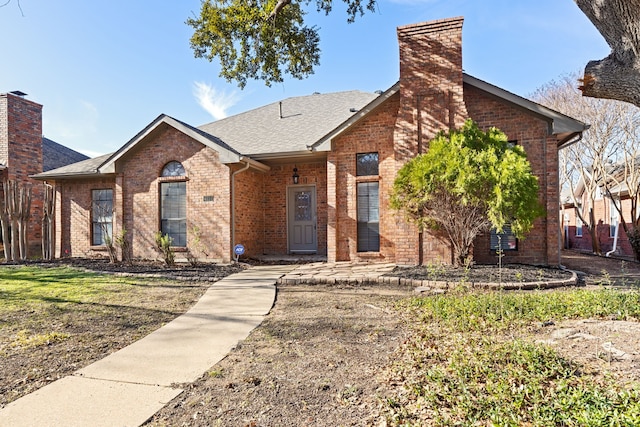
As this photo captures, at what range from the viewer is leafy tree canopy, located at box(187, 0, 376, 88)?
8648 millimetres

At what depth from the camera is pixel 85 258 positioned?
41.7ft

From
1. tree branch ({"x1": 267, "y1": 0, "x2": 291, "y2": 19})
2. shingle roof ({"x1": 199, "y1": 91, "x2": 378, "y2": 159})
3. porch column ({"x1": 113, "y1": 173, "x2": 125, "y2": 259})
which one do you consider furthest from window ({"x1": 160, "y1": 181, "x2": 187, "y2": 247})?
tree branch ({"x1": 267, "y1": 0, "x2": 291, "y2": 19})

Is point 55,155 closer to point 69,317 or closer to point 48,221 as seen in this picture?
point 48,221

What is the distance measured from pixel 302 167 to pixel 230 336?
8308mm

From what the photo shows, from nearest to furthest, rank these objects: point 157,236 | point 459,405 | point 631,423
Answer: point 631,423
point 459,405
point 157,236

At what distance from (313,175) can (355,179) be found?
225 centimetres

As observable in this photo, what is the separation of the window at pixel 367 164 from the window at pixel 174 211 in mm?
5344

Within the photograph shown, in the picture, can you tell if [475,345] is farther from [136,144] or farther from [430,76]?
[136,144]

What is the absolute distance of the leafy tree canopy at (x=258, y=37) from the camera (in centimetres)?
865

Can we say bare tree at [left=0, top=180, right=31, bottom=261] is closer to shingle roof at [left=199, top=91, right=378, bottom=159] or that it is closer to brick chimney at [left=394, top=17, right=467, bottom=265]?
shingle roof at [left=199, top=91, right=378, bottom=159]

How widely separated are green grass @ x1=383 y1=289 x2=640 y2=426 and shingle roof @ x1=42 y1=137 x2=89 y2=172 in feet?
61.3

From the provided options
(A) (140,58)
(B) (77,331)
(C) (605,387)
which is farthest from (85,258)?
(C) (605,387)

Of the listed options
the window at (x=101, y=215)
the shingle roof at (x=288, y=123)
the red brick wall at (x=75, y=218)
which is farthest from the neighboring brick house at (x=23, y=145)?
the shingle roof at (x=288, y=123)

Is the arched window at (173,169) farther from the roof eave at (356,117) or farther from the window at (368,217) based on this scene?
the window at (368,217)
